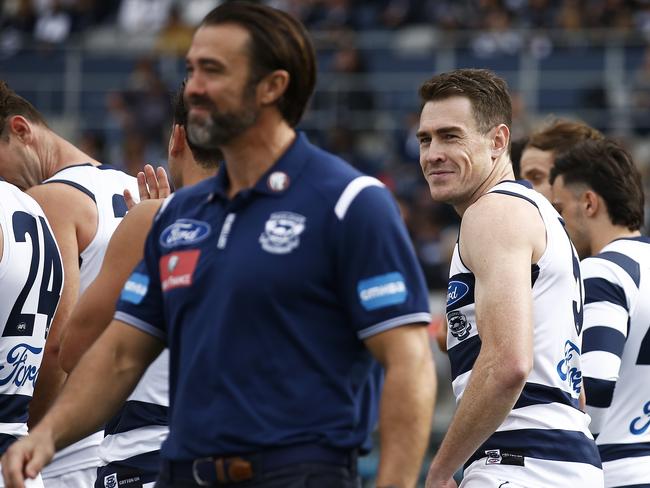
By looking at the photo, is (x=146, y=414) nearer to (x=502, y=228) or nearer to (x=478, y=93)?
(x=502, y=228)

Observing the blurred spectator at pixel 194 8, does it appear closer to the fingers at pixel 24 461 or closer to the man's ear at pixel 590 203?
the man's ear at pixel 590 203

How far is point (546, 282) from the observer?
4941 mm

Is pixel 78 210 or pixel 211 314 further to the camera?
pixel 78 210

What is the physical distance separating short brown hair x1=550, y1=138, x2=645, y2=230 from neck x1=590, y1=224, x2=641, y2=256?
0.02 metres

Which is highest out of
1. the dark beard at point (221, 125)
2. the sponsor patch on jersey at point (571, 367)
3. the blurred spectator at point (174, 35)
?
the blurred spectator at point (174, 35)

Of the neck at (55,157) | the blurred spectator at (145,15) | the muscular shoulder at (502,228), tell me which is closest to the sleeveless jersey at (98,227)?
the neck at (55,157)

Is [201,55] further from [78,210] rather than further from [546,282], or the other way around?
[78,210]

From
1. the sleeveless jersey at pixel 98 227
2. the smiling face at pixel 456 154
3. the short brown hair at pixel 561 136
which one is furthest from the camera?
the short brown hair at pixel 561 136

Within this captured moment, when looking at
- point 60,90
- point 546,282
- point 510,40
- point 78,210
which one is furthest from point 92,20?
point 546,282

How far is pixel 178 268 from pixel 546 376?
1.68m

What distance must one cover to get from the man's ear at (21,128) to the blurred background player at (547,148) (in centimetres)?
269

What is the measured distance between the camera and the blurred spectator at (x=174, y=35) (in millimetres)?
20938

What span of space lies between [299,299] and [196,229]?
452mm

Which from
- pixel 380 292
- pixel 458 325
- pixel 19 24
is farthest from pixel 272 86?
pixel 19 24
